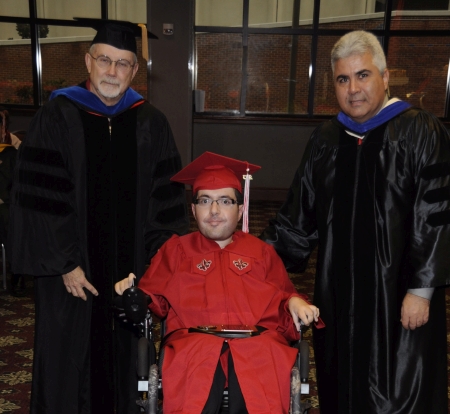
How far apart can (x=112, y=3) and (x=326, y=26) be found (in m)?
3.95

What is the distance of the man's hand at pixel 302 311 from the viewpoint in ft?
7.27

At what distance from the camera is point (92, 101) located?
2.56m

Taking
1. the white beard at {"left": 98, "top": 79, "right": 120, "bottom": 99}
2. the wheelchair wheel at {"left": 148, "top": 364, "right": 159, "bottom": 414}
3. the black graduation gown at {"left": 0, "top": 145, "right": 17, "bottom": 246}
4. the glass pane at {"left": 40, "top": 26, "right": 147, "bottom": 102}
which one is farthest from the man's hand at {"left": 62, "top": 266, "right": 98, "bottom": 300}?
the glass pane at {"left": 40, "top": 26, "right": 147, "bottom": 102}

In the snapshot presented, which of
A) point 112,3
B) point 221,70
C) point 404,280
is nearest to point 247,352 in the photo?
point 404,280

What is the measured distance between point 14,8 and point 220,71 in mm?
3945

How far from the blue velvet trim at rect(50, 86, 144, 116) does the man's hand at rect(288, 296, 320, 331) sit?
115 centimetres

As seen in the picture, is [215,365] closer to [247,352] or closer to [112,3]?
[247,352]

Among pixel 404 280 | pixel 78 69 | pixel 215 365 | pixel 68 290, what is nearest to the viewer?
pixel 215 365

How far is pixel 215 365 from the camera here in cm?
210

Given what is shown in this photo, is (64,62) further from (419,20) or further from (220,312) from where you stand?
(220,312)

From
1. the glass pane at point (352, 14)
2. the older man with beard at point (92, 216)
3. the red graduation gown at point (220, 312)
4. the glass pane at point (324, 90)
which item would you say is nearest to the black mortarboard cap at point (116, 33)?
the older man with beard at point (92, 216)

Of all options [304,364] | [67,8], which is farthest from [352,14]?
[304,364]

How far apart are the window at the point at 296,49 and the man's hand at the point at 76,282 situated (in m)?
8.18

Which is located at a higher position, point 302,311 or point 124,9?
point 124,9
